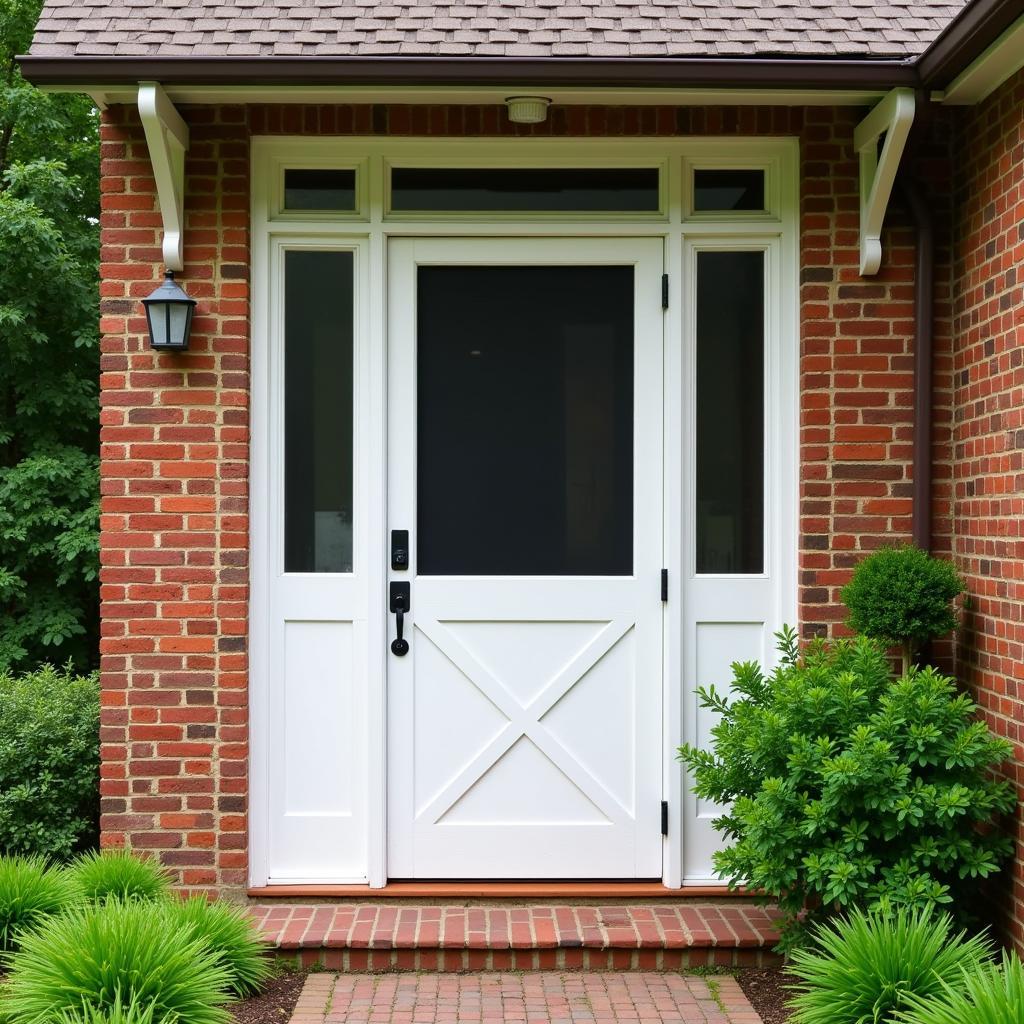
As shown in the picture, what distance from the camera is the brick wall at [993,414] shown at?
3.84m

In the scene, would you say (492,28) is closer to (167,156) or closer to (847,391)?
(167,156)

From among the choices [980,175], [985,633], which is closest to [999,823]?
[985,633]

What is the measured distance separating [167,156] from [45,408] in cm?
427

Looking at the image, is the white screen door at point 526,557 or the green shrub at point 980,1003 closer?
the green shrub at point 980,1003

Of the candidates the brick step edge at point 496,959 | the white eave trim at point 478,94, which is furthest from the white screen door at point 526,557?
the white eave trim at point 478,94

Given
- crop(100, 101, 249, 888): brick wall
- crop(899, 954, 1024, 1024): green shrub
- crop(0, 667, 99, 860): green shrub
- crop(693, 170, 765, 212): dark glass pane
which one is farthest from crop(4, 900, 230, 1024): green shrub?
crop(693, 170, 765, 212): dark glass pane

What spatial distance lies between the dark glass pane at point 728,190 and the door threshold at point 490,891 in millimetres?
2756

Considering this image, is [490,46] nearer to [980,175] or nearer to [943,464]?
[980,175]

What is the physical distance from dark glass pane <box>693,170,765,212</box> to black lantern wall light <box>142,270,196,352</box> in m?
2.09

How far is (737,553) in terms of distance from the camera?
4598 millimetres

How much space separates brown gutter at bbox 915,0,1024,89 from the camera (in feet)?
11.4

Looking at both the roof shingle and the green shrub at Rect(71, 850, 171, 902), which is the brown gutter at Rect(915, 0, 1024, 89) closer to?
the roof shingle

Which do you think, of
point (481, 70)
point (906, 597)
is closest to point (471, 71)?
point (481, 70)

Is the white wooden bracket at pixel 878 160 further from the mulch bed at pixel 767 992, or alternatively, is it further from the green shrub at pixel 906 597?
the mulch bed at pixel 767 992
